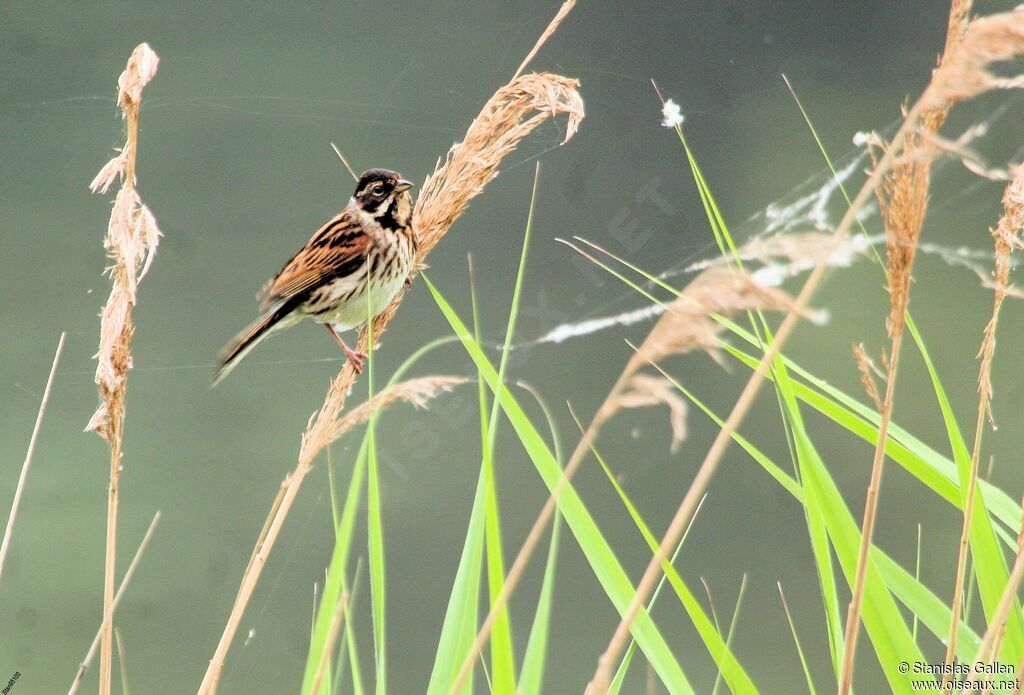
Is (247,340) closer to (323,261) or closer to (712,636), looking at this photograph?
(323,261)

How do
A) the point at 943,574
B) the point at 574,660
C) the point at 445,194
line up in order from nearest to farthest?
1. the point at 445,194
2. the point at 574,660
3. the point at 943,574

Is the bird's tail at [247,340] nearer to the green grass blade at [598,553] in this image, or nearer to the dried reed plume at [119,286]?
the dried reed plume at [119,286]

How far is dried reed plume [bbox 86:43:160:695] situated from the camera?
3.64 ft

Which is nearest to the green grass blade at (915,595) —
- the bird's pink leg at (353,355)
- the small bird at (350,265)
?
the bird's pink leg at (353,355)

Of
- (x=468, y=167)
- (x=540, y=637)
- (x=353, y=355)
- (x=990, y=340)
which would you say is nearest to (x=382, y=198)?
(x=468, y=167)

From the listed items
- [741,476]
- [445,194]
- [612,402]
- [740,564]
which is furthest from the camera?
[741,476]

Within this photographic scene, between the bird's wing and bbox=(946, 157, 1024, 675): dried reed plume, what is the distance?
1.16 metres

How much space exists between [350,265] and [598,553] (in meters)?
1.03

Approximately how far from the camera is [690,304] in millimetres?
778

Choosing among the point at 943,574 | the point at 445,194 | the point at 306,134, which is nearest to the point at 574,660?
the point at 943,574

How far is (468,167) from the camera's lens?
1.50 m

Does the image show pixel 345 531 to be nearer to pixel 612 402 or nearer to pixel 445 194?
pixel 612 402

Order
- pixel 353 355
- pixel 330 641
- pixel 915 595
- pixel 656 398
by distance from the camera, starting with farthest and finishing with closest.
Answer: pixel 353 355 → pixel 915 595 → pixel 330 641 → pixel 656 398

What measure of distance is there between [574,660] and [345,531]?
5.22m
